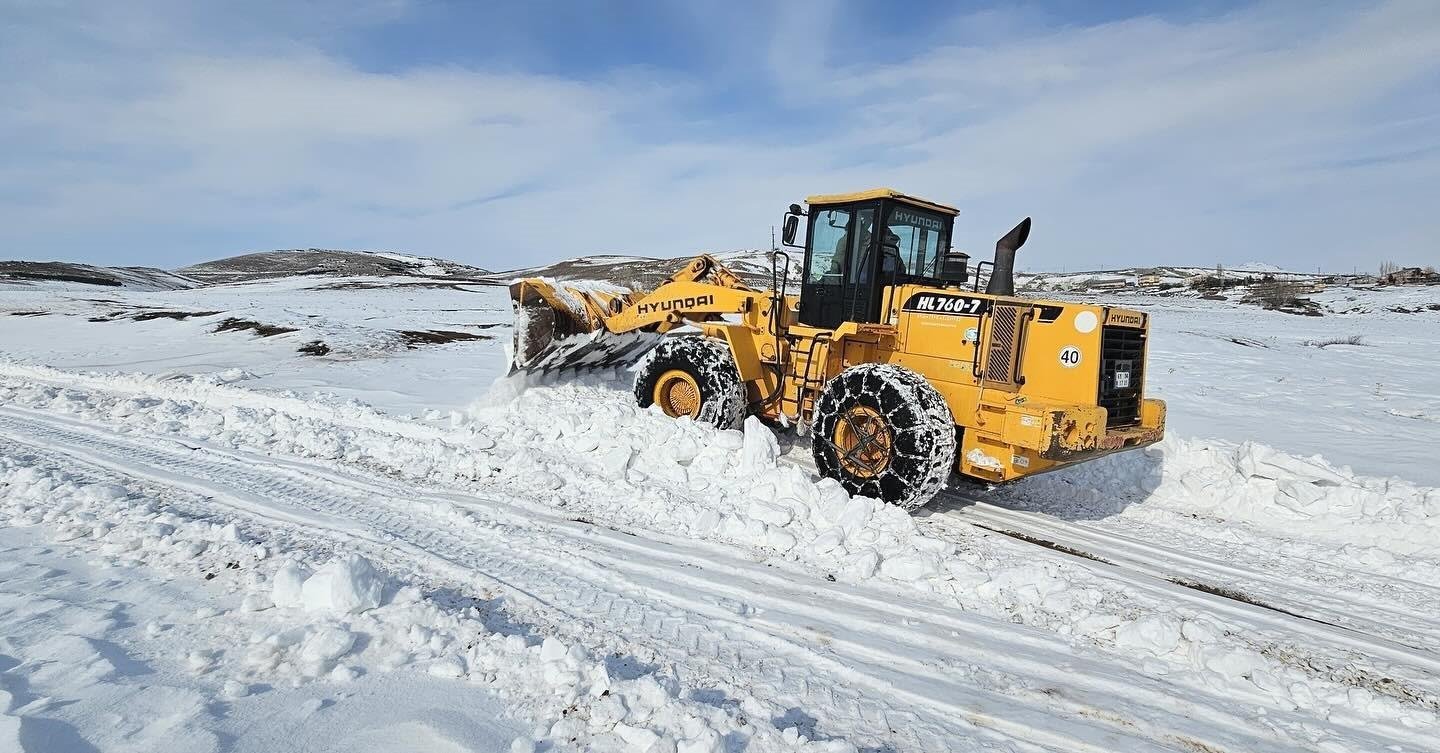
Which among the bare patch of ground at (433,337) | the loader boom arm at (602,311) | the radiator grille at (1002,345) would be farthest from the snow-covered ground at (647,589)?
the bare patch of ground at (433,337)

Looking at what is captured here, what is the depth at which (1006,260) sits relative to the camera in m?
6.31

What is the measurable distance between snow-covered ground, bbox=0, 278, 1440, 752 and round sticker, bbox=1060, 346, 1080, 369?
1329 mm

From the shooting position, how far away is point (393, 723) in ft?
8.25

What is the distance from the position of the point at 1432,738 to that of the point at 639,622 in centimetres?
355

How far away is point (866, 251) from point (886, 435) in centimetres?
192

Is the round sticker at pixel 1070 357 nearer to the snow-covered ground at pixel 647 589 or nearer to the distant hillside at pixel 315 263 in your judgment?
the snow-covered ground at pixel 647 589

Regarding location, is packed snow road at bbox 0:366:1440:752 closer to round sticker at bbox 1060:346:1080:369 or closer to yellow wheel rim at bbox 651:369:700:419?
yellow wheel rim at bbox 651:369:700:419

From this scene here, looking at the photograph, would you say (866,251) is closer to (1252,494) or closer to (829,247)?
(829,247)

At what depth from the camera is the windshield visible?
6.84 m

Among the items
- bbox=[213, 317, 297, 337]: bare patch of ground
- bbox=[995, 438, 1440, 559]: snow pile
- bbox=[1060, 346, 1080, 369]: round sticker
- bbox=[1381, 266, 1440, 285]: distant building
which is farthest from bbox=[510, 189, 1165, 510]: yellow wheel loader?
bbox=[1381, 266, 1440, 285]: distant building

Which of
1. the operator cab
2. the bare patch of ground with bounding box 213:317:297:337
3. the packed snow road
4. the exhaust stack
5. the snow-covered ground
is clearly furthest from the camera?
the bare patch of ground with bounding box 213:317:297:337

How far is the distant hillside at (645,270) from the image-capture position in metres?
9.36

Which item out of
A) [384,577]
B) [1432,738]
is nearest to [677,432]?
[384,577]

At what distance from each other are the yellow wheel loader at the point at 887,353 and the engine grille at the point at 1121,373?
2cm
